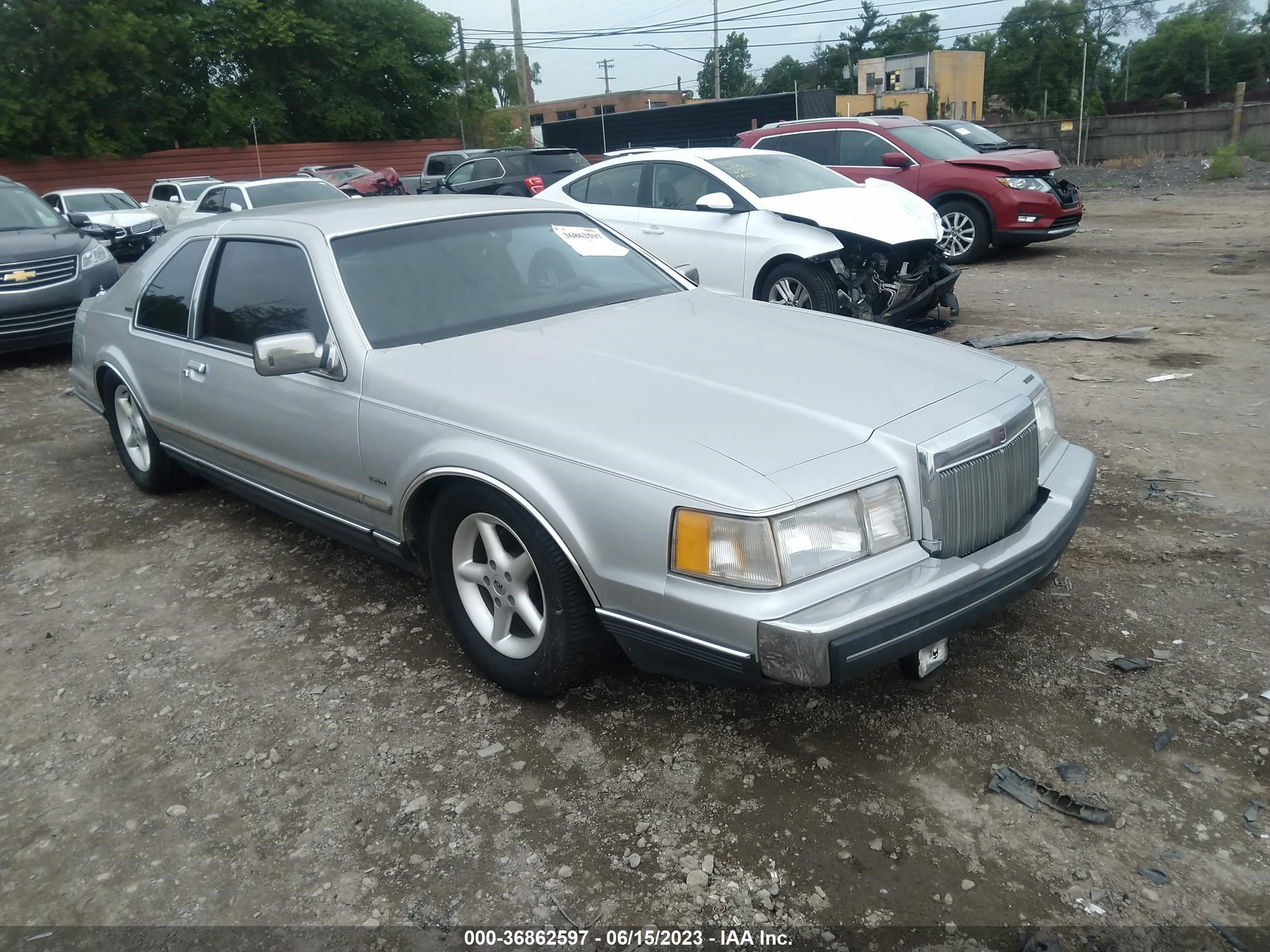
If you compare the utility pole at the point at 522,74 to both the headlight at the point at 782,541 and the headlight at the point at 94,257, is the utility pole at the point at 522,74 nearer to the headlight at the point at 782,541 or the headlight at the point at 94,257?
the headlight at the point at 94,257

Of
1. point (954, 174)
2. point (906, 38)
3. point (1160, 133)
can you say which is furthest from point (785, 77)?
point (954, 174)

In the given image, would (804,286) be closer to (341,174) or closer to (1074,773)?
(1074,773)

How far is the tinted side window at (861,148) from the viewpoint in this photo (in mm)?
12203

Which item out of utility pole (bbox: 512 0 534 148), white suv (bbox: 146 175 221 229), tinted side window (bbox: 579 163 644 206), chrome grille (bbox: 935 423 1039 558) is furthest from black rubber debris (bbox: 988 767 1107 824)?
utility pole (bbox: 512 0 534 148)

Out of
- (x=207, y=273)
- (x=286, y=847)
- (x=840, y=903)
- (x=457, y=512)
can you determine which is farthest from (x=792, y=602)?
(x=207, y=273)

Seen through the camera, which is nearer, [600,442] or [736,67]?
[600,442]

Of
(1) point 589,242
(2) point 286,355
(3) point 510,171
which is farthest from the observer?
(3) point 510,171

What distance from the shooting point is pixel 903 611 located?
260 centimetres

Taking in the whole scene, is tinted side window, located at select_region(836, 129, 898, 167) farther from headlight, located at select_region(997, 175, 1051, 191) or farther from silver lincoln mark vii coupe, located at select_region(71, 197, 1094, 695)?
silver lincoln mark vii coupe, located at select_region(71, 197, 1094, 695)

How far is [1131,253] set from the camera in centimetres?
1227

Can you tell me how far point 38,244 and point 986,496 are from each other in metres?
9.03

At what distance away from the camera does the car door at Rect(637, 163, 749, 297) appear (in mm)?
7809

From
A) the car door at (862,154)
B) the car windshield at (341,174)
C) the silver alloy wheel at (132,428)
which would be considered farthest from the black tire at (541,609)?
the car windshield at (341,174)

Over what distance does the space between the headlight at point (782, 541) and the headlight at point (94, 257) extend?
8627 millimetres
